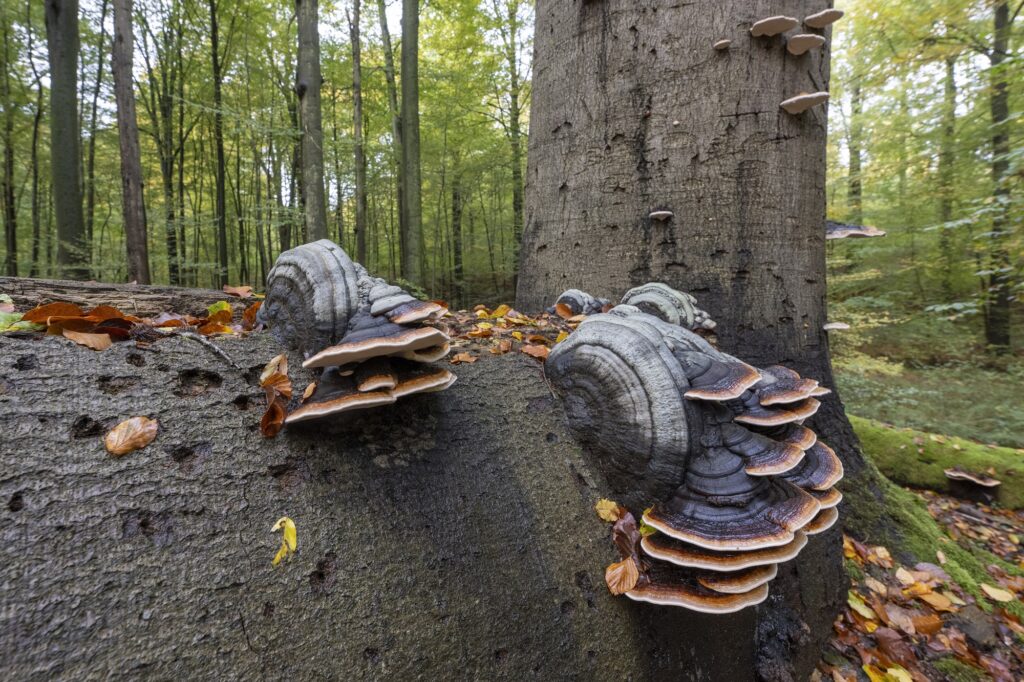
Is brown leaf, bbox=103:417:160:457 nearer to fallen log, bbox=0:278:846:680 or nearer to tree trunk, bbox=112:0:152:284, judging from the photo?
fallen log, bbox=0:278:846:680

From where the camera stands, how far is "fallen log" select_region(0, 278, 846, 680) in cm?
78

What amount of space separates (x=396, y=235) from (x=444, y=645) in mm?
29807

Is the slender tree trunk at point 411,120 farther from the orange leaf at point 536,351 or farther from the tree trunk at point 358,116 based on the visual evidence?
the orange leaf at point 536,351

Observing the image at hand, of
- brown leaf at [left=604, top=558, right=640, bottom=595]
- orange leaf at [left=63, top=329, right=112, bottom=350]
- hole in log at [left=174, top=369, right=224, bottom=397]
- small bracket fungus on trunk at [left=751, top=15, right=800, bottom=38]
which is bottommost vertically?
brown leaf at [left=604, top=558, right=640, bottom=595]

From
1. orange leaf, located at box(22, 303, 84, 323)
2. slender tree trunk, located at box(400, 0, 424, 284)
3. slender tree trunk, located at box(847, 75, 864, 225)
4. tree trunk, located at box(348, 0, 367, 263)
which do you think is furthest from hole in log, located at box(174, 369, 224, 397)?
slender tree trunk, located at box(847, 75, 864, 225)

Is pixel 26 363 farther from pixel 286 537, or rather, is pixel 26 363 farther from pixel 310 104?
pixel 310 104

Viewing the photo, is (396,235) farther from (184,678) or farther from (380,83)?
(184,678)

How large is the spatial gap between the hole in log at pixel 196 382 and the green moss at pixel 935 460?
5.65 metres

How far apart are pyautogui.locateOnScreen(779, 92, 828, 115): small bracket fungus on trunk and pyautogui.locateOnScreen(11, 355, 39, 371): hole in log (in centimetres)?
302

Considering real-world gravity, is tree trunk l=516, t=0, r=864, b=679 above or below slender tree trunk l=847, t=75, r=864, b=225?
below

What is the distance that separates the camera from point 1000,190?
788 cm

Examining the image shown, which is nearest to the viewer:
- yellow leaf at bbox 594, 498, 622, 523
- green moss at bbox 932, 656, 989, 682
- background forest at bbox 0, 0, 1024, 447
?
yellow leaf at bbox 594, 498, 622, 523

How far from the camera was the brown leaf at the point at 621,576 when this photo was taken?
1242 mm

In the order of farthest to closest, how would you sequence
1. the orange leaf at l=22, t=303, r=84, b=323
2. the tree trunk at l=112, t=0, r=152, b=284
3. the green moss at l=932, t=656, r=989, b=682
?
the tree trunk at l=112, t=0, r=152, b=284 < the green moss at l=932, t=656, r=989, b=682 < the orange leaf at l=22, t=303, r=84, b=323
